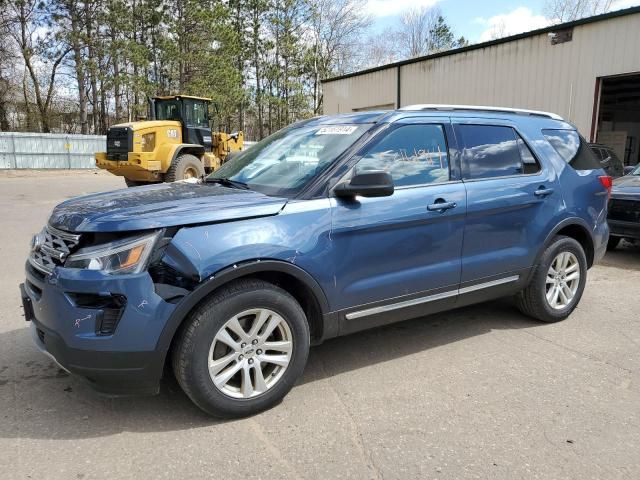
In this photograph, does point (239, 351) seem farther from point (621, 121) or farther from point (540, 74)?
point (621, 121)

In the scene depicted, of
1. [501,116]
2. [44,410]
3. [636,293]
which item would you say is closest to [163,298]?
[44,410]

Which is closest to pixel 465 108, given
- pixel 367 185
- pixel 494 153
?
pixel 494 153

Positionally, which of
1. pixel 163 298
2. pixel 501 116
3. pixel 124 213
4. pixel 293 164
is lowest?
pixel 163 298

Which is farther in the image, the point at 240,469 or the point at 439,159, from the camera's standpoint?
the point at 439,159

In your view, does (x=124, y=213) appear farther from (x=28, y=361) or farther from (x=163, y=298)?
(x=28, y=361)

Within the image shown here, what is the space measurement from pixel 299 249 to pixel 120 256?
101 centimetres

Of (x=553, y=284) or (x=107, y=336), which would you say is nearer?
(x=107, y=336)

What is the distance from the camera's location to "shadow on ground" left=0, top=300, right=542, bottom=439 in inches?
117

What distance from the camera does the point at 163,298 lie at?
2.75m

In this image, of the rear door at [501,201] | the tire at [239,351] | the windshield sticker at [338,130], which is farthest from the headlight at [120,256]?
the rear door at [501,201]

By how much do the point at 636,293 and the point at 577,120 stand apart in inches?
408

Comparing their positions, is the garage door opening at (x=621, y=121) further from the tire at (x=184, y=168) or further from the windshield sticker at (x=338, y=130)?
the windshield sticker at (x=338, y=130)

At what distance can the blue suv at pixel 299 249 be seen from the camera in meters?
2.76

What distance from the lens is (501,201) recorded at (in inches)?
162
